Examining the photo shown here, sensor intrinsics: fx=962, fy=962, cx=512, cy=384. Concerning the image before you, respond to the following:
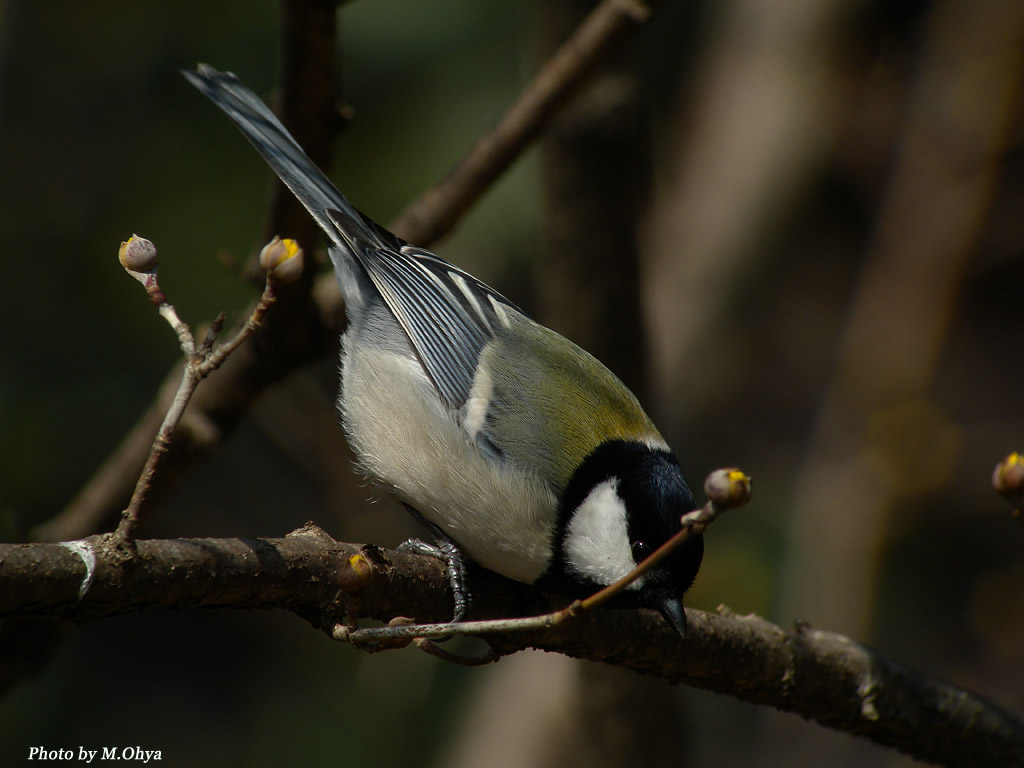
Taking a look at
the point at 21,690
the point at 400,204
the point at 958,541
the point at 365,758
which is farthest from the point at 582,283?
the point at 958,541

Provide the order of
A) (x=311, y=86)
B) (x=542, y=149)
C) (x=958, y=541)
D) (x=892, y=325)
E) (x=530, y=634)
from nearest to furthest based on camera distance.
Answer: (x=530, y=634) < (x=311, y=86) < (x=542, y=149) < (x=892, y=325) < (x=958, y=541)

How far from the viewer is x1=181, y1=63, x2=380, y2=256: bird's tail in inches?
91.4

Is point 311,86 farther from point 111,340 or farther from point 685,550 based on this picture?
point 111,340

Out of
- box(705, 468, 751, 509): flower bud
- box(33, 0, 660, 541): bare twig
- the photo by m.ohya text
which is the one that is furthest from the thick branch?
the photo by m.ohya text

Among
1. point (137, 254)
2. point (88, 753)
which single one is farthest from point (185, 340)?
point (88, 753)

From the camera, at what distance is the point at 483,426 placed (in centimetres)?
221

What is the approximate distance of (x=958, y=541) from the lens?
17.5ft

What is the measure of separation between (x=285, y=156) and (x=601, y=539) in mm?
1184

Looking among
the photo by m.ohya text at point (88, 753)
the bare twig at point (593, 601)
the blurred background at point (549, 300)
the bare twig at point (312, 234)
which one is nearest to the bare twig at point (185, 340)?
the bare twig at point (593, 601)

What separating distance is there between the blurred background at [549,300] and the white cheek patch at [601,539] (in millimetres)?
870

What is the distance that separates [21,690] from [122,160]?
2.01m

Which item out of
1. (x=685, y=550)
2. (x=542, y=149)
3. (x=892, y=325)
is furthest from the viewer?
(x=892, y=325)

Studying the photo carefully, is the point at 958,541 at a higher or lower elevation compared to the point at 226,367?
higher

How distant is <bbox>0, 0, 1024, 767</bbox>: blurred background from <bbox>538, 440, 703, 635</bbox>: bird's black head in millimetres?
790
